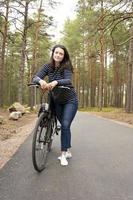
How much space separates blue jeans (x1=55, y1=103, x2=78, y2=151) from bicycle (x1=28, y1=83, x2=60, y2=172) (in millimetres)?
126

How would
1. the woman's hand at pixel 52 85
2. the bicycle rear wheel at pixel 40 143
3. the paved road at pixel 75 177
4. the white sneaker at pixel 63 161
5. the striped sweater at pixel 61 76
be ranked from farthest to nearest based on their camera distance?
the white sneaker at pixel 63 161, the striped sweater at pixel 61 76, the woman's hand at pixel 52 85, the bicycle rear wheel at pixel 40 143, the paved road at pixel 75 177

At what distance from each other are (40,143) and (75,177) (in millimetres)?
797

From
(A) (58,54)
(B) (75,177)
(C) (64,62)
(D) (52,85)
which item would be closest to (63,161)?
(B) (75,177)

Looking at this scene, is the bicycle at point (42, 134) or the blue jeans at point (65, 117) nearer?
the bicycle at point (42, 134)

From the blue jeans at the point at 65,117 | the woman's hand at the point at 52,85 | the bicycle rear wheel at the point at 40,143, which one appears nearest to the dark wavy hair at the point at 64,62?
the woman's hand at the point at 52,85

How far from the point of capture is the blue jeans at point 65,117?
248 inches

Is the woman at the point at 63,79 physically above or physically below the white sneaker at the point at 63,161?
above

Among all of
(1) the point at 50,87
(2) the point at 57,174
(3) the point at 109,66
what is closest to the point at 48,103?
(1) the point at 50,87

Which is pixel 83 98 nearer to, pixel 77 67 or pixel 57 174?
pixel 77 67

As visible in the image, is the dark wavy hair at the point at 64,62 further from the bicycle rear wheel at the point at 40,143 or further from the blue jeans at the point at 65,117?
the bicycle rear wheel at the point at 40,143

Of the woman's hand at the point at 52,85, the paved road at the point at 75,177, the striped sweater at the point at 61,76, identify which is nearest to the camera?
the paved road at the point at 75,177

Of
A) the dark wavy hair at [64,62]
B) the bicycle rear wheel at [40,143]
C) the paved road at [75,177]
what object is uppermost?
the dark wavy hair at [64,62]

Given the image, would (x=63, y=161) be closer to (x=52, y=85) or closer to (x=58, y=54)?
(x=52, y=85)

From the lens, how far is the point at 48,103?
243 inches
